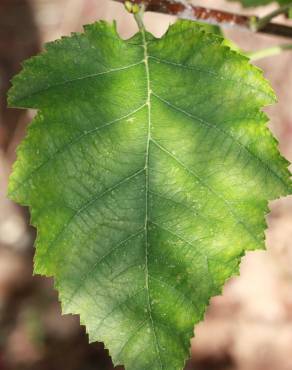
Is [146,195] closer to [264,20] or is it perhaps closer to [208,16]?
[208,16]

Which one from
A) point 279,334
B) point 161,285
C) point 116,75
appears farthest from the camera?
point 279,334

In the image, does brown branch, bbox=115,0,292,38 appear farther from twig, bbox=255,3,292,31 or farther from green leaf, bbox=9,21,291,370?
green leaf, bbox=9,21,291,370

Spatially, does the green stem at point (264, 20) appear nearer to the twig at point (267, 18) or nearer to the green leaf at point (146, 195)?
the twig at point (267, 18)

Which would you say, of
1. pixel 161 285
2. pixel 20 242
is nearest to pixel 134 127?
pixel 161 285

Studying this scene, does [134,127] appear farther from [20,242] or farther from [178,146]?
[20,242]

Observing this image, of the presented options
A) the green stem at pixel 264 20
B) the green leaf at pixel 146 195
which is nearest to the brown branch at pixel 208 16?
the green stem at pixel 264 20

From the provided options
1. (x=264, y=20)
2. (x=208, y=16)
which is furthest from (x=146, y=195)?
(x=264, y=20)
